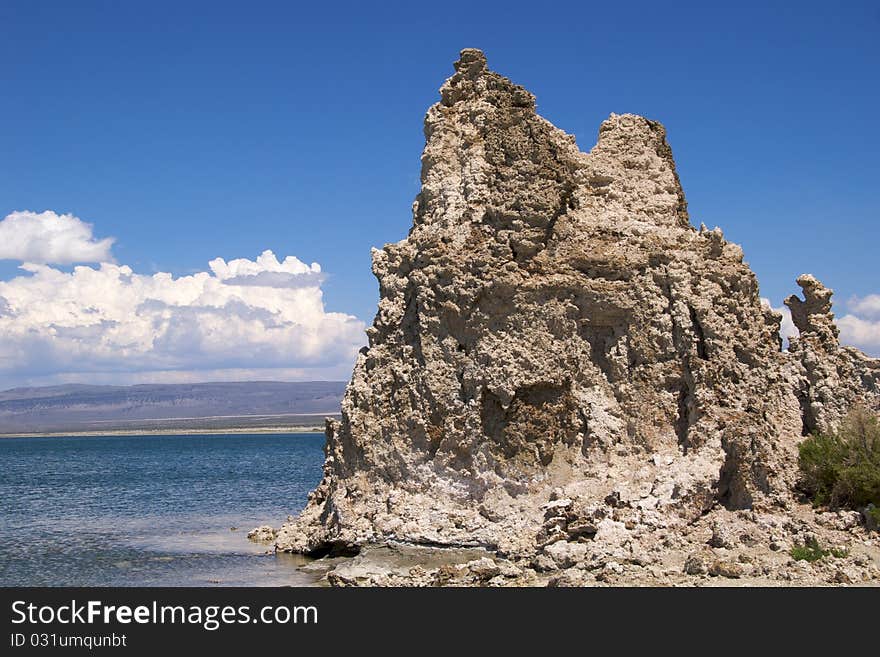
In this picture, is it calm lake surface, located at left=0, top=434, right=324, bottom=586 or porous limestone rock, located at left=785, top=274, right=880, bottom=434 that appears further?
calm lake surface, located at left=0, top=434, right=324, bottom=586

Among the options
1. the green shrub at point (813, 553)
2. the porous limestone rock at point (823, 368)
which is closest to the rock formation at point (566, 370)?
the porous limestone rock at point (823, 368)

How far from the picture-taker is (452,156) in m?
20.1

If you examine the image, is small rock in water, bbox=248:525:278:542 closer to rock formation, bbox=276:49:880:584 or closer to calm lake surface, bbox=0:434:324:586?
calm lake surface, bbox=0:434:324:586

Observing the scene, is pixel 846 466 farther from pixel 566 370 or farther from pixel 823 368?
pixel 566 370

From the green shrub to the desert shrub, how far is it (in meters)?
1.32

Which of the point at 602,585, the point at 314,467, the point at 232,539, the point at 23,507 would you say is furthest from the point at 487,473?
the point at 314,467

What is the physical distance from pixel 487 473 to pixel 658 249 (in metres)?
5.00

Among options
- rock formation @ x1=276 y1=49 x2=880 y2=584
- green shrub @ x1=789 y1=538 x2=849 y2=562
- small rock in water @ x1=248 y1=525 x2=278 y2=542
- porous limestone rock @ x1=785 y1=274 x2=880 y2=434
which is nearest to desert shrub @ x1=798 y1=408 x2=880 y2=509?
rock formation @ x1=276 y1=49 x2=880 y2=584

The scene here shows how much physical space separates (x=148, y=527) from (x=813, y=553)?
58.7 feet

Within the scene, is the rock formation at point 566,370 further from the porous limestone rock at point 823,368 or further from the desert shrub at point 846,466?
the desert shrub at point 846,466

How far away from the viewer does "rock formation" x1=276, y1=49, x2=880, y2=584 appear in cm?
1703

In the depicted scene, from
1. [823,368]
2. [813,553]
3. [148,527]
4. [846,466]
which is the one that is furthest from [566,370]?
[148,527]

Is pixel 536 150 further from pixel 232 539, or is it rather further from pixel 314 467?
pixel 314 467

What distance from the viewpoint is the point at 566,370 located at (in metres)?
18.1
